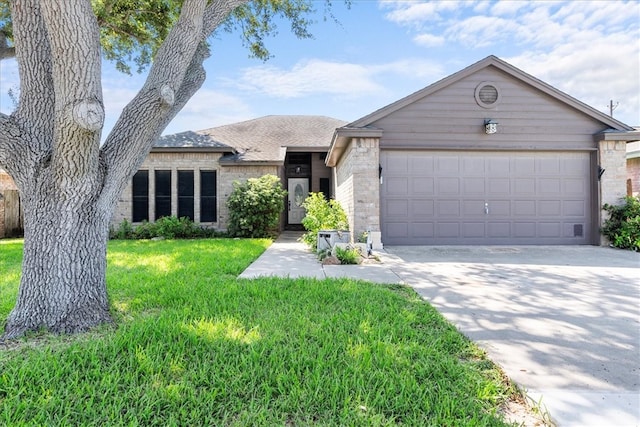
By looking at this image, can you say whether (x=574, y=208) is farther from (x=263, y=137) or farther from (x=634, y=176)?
(x=263, y=137)

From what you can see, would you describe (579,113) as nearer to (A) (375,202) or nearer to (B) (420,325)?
(A) (375,202)

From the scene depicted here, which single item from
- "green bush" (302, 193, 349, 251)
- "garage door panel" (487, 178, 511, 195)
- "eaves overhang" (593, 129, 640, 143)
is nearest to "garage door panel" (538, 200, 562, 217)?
"garage door panel" (487, 178, 511, 195)

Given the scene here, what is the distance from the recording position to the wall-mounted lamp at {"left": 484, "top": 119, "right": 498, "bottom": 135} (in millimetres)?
8391

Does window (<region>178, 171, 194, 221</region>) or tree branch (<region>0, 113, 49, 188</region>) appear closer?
tree branch (<region>0, 113, 49, 188</region>)

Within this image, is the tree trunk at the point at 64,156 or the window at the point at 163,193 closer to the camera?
the tree trunk at the point at 64,156

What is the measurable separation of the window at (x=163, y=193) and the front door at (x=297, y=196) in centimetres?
560

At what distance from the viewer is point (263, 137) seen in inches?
590

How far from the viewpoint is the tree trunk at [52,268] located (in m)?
2.91

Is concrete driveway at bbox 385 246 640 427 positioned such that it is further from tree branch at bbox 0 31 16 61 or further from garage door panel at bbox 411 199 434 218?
tree branch at bbox 0 31 16 61

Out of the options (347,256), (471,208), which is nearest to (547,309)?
(347,256)

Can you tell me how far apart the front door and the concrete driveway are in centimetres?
921

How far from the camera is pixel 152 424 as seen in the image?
5.68 ft

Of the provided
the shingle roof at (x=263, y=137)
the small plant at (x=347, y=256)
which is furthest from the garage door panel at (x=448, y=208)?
the shingle roof at (x=263, y=137)

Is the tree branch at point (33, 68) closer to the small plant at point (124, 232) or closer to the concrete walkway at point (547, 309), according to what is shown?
the concrete walkway at point (547, 309)
